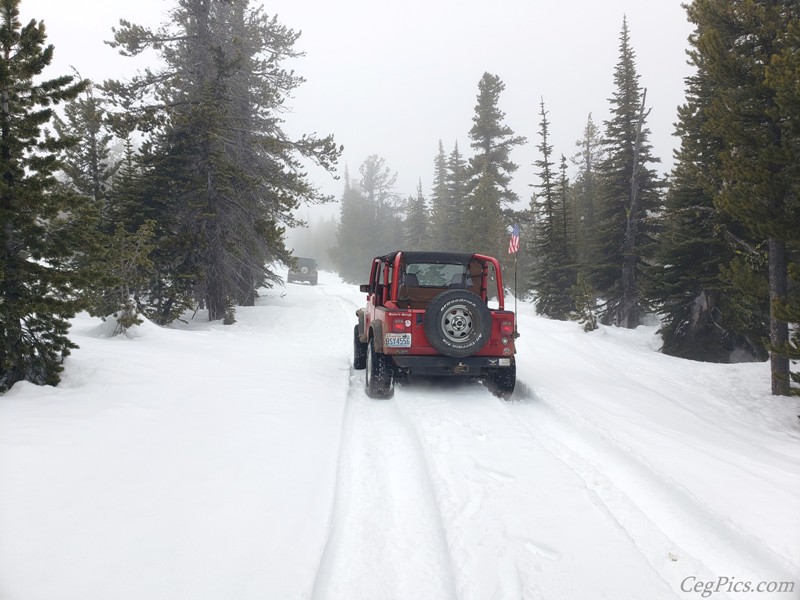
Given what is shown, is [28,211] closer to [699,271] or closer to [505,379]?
[505,379]

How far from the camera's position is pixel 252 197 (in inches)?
653

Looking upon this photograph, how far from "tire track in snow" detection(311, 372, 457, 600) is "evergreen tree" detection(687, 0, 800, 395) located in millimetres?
7434

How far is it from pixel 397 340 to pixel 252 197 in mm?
A: 11997

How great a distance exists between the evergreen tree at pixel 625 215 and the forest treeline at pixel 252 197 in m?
0.10

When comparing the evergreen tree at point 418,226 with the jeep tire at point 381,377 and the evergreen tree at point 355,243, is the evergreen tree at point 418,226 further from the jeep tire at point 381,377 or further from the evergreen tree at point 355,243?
the jeep tire at point 381,377

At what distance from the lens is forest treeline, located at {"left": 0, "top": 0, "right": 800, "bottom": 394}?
520cm

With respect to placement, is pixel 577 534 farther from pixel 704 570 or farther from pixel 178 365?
pixel 178 365

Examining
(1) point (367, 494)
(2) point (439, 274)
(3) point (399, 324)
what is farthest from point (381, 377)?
(1) point (367, 494)

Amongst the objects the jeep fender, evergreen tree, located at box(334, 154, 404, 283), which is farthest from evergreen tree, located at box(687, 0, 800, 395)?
evergreen tree, located at box(334, 154, 404, 283)

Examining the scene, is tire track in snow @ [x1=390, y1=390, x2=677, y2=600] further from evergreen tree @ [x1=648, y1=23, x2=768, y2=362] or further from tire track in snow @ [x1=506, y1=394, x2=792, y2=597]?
evergreen tree @ [x1=648, y1=23, x2=768, y2=362]

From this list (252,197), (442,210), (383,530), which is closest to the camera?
(383,530)

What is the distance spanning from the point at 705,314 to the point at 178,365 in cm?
1567

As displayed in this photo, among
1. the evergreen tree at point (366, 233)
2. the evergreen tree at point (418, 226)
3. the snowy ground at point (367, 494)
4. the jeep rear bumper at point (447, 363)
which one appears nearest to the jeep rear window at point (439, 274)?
the jeep rear bumper at point (447, 363)

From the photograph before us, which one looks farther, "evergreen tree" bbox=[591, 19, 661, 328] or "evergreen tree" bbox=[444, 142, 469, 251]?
"evergreen tree" bbox=[444, 142, 469, 251]
